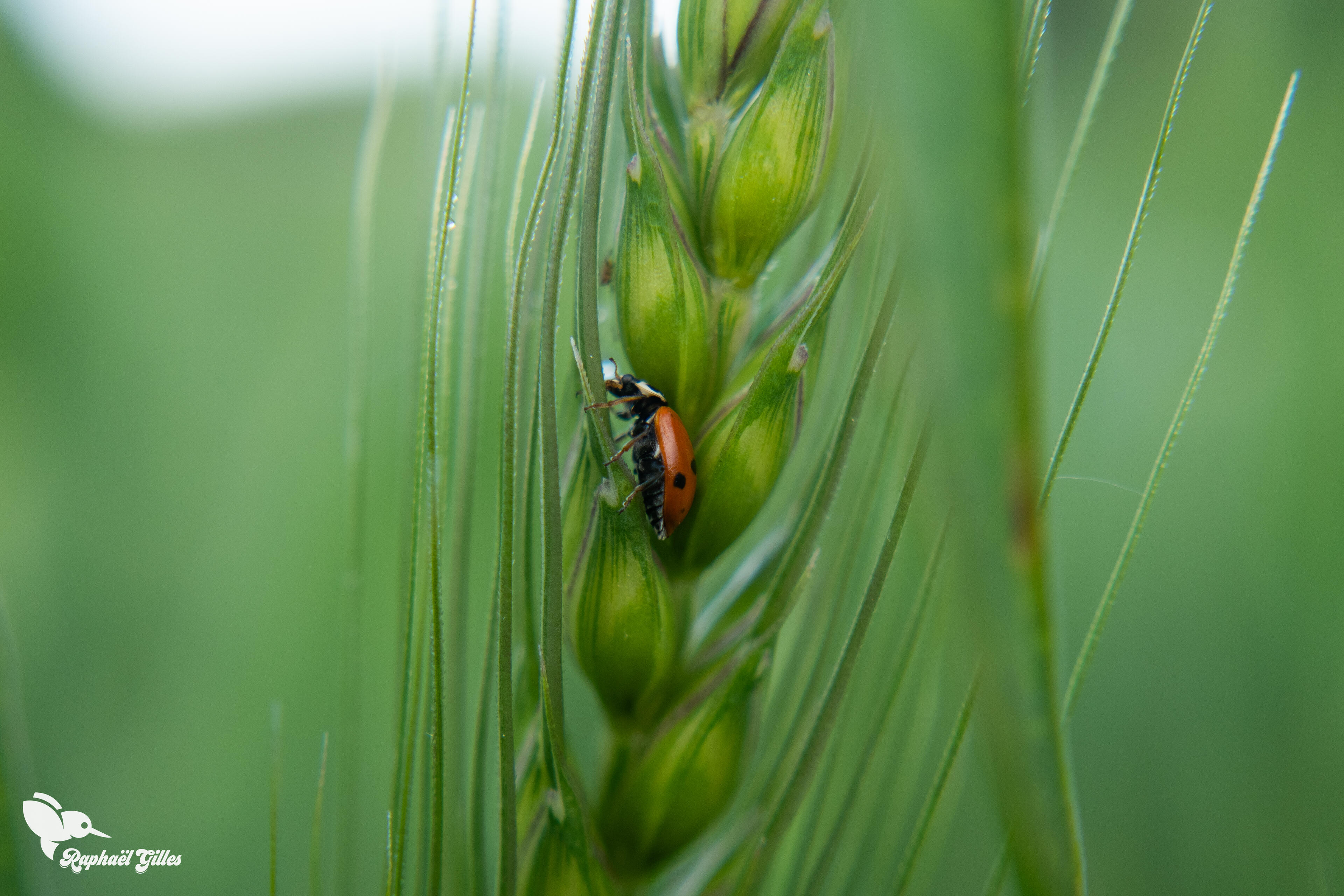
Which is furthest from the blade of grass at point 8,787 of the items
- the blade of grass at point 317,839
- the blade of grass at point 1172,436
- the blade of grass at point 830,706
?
the blade of grass at point 1172,436

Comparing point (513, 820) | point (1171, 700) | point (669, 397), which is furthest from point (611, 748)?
point (1171, 700)

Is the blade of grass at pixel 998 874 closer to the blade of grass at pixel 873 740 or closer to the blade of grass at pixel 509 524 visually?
the blade of grass at pixel 873 740

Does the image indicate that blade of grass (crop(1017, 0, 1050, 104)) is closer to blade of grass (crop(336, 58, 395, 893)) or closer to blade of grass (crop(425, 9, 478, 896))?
blade of grass (crop(425, 9, 478, 896))

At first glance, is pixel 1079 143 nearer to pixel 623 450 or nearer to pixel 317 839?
pixel 623 450

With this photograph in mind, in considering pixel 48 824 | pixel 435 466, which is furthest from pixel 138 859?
pixel 435 466

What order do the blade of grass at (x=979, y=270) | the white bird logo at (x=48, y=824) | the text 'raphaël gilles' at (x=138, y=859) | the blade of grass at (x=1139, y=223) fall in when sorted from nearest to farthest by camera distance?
1. the blade of grass at (x=979, y=270)
2. the blade of grass at (x=1139, y=223)
3. the white bird logo at (x=48, y=824)
4. the text 'raphaël gilles' at (x=138, y=859)

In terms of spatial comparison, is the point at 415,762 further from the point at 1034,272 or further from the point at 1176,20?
the point at 1176,20
